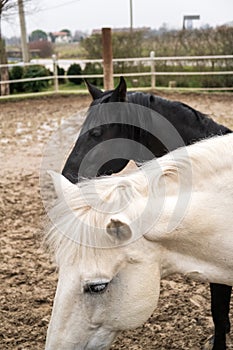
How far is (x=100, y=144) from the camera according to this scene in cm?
316

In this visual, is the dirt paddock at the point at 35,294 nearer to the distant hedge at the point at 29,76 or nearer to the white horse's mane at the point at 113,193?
the white horse's mane at the point at 113,193

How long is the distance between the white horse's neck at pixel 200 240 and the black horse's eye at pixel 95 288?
0.73 ft

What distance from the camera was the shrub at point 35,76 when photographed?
1386 centimetres

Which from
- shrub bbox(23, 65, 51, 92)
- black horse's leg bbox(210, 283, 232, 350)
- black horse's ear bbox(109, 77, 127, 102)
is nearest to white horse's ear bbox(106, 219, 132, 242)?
black horse's leg bbox(210, 283, 232, 350)

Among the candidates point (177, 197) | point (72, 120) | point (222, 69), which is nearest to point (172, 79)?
point (222, 69)

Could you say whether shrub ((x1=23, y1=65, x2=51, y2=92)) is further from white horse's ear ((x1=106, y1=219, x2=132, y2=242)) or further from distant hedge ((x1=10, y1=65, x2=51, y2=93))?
white horse's ear ((x1=106, y1=219, x2=132, y2=242))

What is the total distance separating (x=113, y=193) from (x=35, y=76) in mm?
13508

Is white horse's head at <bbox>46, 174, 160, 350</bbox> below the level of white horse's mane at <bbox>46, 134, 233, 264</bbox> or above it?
below

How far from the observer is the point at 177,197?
4.92ft

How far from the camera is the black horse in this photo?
3.00 meters

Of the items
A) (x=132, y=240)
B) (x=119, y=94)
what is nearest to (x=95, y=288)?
(x=132, y=240)

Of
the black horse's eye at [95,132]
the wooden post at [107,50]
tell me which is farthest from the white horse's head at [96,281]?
the wooden post at [107,50]

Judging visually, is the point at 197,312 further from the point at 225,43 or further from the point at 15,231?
the point at 225,43

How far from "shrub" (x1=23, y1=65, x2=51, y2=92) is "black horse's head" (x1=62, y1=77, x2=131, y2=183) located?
1107 cm
